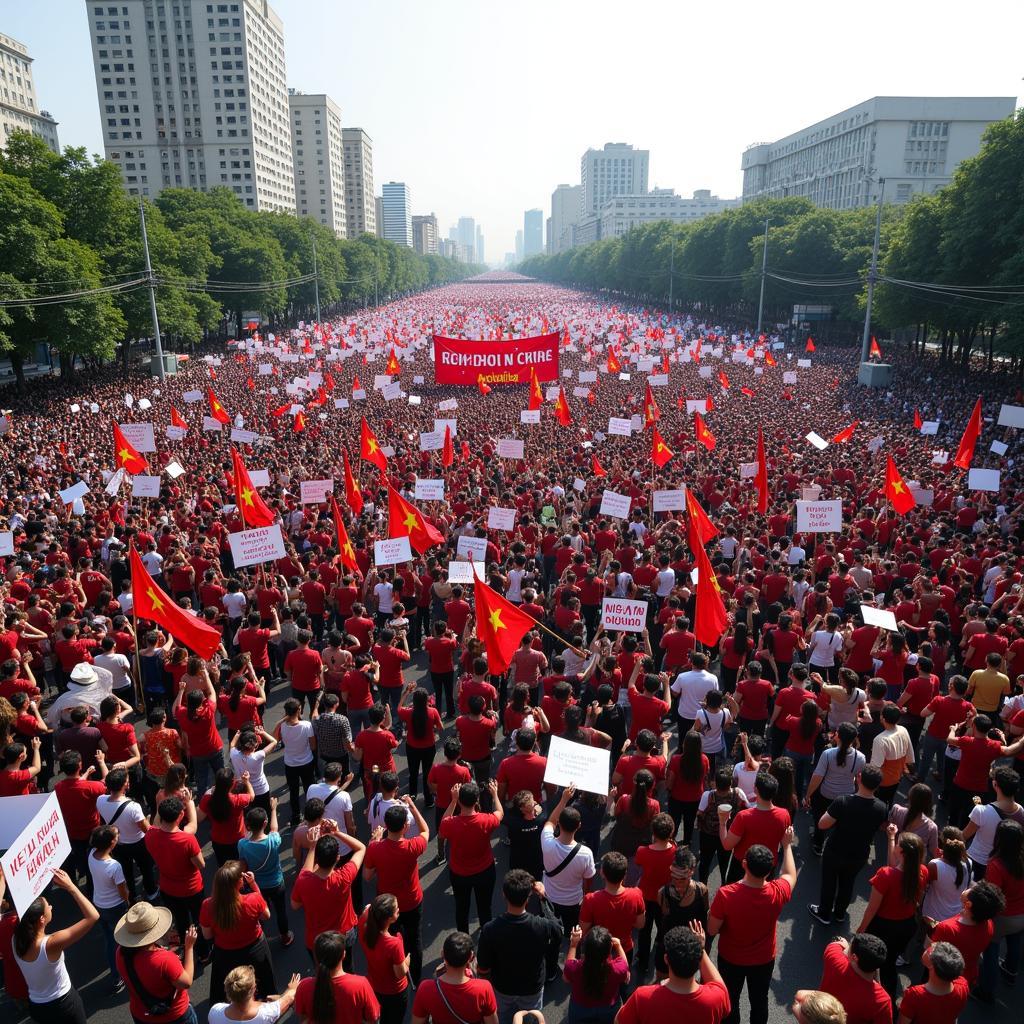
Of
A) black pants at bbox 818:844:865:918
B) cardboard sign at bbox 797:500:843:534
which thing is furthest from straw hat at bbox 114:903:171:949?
cardboard sign at bbox 797:500:843:534

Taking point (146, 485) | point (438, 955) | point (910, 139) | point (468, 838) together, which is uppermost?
point (910, 139)

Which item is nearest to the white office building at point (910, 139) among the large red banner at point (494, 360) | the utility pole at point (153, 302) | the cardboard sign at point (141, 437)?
the large red banner at point (494, 360)

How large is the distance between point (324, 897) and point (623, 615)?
4751 millimetres

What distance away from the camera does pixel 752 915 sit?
4562mm

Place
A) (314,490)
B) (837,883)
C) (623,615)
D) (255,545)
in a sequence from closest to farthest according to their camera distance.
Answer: (837,883), (623,615), (255,545), (314,490)

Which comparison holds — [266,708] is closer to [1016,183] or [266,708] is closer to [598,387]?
[598,387]

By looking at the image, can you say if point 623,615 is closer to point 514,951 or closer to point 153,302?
point 514,951

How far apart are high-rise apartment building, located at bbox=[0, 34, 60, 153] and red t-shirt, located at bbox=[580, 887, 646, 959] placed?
127525 mm

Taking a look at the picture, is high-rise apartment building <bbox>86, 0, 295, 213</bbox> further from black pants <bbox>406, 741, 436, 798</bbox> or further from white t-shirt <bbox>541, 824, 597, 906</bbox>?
white t-shirt <bbox>541, 824, 597, 906</bbox>

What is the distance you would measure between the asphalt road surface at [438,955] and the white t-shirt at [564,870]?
0.98 m

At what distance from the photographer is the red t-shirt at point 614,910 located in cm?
456

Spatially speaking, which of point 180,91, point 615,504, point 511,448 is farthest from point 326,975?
point 180,91

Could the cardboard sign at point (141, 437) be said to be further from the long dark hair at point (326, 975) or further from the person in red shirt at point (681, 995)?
the person in red shirt at point (681, 995)

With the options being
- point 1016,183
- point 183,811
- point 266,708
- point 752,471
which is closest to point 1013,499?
point 752,471
